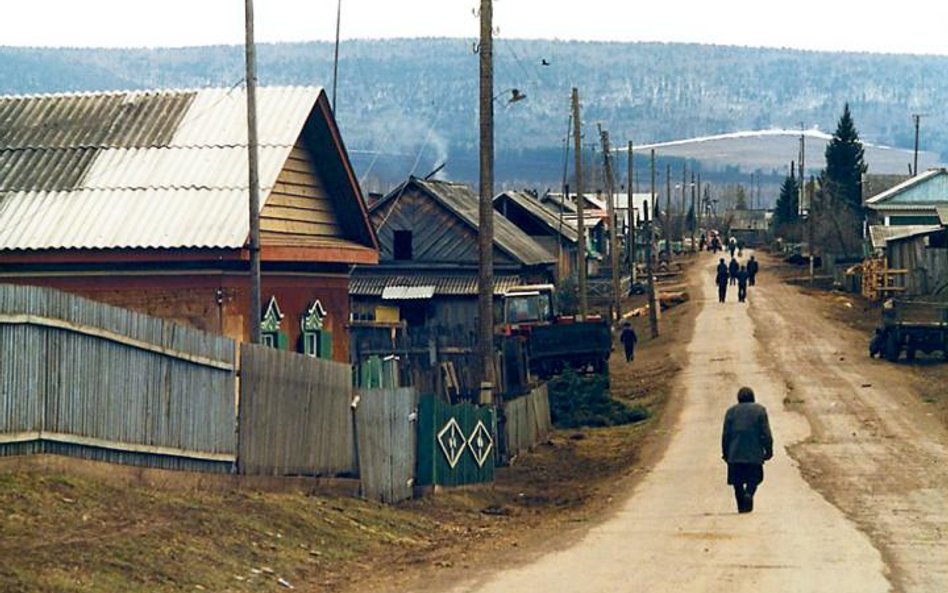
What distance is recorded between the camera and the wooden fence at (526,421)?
31.4 metres

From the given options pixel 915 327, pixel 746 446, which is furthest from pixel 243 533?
pixel 915 327

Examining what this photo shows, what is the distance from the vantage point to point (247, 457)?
2016 centimetres

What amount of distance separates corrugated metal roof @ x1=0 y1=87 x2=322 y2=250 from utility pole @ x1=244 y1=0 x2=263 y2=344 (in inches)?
31.9

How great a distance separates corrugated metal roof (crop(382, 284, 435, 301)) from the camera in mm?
60219

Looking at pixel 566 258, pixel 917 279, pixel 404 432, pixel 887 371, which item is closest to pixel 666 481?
pixel 404 432

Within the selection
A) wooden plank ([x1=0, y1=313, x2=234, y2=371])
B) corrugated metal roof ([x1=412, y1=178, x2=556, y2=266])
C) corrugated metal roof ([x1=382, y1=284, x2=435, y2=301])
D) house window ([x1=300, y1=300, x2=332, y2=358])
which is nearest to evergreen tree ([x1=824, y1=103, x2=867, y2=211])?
corrugated metal roof ([x1=412, y1=178, x2=556, y2=266])

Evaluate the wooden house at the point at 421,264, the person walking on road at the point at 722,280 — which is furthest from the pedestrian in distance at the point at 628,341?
the person walking on road at the point at 722,280

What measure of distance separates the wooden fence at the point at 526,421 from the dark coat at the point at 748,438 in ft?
29.9

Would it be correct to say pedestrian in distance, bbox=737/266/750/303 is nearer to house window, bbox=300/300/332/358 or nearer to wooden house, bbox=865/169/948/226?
wooden house, bbox=865/169/948/226

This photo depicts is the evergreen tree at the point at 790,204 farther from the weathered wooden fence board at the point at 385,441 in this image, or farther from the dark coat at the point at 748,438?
the dark coat at the point at 748,438

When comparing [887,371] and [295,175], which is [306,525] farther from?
[887,371]

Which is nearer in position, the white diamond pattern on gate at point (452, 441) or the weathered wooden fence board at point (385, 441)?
the weathered wooden fence board at point (385, 441)

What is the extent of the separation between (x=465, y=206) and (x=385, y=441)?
133ft

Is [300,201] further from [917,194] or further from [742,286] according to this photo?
[917,194]
